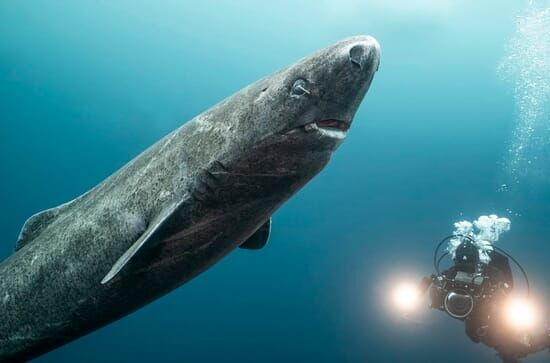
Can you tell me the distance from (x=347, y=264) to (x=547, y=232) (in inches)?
1074

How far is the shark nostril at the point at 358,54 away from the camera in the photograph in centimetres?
197

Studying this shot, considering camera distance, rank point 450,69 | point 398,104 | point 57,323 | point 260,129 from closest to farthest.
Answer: point 260,129, point 57,323, point 450,69, point 398,104

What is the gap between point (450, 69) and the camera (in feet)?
128

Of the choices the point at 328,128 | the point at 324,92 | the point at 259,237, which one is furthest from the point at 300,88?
the point at 259,237

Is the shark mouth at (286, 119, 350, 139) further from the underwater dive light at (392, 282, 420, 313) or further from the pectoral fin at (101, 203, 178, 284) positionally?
the underwater dive light at (392, 282, 420, 313)

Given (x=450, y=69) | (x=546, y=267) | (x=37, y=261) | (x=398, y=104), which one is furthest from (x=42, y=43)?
(x=546, y=267)

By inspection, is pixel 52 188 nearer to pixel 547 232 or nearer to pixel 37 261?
pixel 37 261

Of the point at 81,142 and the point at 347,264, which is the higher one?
the point at 81,142

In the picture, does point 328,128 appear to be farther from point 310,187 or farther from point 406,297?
point 310,187

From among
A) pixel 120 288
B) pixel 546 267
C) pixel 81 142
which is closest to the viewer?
pixel 120 288

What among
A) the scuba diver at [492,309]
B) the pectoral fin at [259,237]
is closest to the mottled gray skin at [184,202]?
the pectoral fin at [259,237]

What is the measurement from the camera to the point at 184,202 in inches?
94.0

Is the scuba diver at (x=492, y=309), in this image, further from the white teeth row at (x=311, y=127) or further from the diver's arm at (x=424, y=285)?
the white teeth row at (x=311, y=127)

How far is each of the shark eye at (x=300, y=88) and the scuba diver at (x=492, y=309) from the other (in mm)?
5726
